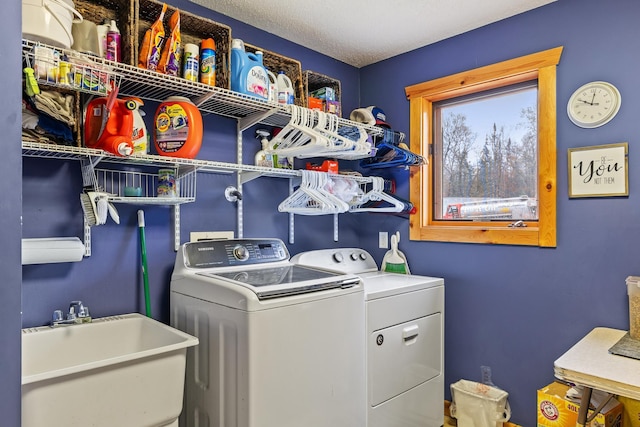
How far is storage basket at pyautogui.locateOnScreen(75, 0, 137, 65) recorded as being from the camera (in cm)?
177

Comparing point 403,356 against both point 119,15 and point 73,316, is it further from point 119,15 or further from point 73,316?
point 119,15

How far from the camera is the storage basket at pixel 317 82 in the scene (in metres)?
2.63

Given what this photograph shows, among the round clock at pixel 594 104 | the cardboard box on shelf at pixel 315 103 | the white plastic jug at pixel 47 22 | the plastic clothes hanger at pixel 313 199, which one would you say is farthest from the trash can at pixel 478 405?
the white plastic jug at pixel 47 22

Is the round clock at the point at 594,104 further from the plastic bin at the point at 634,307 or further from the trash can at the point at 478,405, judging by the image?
the trash can at the point at 478,405

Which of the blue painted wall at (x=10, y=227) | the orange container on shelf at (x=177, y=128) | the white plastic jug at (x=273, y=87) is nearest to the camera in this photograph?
the blue painted wall at (x=10, y=227)

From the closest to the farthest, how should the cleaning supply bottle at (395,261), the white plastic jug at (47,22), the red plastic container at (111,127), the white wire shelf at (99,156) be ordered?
the white plastic jug at (47,22) < the white wire shelf at (99,156) < the red plastic container at (111,127) < the cleaning supply bottle at (395,261)

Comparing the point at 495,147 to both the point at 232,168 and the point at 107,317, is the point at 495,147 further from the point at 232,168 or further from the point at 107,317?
the point at 107,317

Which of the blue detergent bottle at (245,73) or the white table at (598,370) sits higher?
the blue detergent bottle at (245,73)

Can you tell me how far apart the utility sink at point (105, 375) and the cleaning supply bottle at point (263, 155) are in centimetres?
108

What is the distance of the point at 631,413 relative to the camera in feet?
6.40

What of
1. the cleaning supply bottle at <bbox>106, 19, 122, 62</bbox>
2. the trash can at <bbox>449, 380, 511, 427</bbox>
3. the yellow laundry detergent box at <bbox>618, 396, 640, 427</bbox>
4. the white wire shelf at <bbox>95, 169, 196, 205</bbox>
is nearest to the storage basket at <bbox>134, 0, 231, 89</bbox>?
the cleaning supply bottle at <bbox>106, 19, 122, 62</bbox>

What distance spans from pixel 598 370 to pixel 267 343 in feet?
3.93

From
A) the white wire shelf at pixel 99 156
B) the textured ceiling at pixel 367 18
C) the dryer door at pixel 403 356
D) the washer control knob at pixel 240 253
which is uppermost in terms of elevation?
the textured ceiling at pixel 367 18

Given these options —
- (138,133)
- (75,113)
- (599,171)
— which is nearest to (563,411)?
(599,171)
